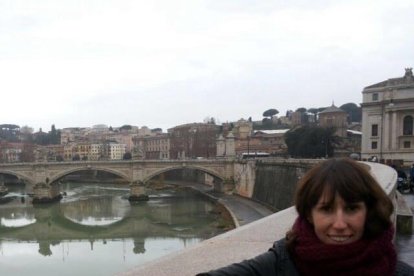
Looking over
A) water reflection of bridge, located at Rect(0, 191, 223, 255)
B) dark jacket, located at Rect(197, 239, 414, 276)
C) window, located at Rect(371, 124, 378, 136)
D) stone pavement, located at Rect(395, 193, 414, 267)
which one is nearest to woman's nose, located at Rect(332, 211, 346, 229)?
dark jacket, located at Rect(197, 239, 414, 276)

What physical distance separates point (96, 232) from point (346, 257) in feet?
58.3

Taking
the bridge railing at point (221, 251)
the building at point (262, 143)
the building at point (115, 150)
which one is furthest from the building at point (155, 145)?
the bridge railing at point (221, 251)

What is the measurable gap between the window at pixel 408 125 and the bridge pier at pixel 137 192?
16.1m

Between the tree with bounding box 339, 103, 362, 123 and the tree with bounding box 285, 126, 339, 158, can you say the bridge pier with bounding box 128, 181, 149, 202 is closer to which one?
the tree with bounding box 285, 126, 339, 158

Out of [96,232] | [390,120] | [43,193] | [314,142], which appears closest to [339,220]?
[96,232]

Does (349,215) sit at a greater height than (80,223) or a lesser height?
greater

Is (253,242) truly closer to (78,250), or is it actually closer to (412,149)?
(78,250)

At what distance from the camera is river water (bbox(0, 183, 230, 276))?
12.5 metres

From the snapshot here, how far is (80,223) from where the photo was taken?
19.5 meters

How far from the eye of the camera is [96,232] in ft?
57.6

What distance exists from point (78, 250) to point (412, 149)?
62.6ft

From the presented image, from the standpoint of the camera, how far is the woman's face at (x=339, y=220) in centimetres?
94

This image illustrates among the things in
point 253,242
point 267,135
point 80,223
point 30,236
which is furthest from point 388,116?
point 267,135

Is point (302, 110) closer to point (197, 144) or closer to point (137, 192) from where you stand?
point (197, 144)
